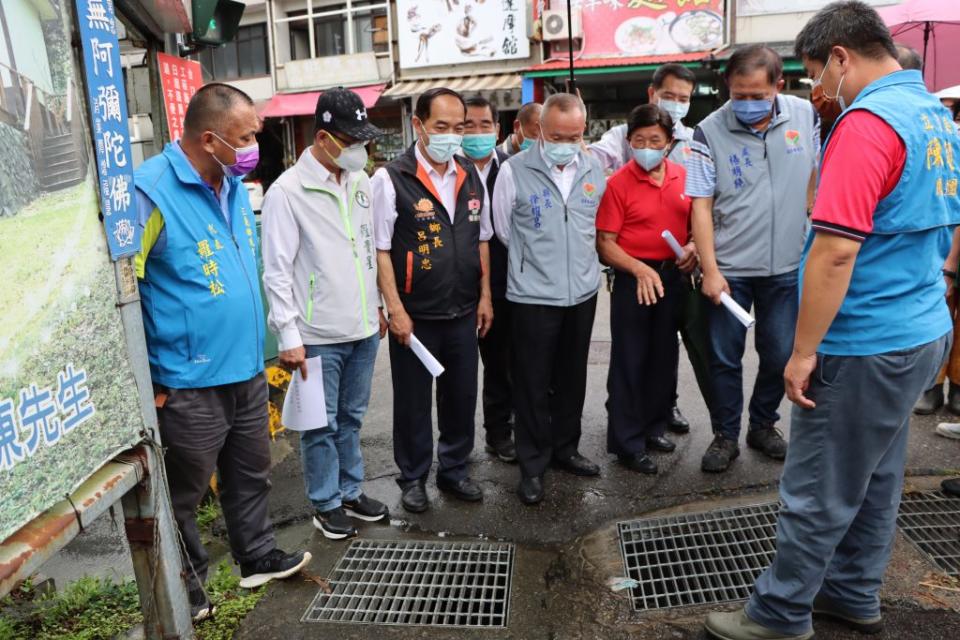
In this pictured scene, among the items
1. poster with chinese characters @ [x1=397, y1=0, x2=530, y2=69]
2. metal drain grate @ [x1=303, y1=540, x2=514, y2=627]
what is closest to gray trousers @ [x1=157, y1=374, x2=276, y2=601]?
metal drain grate @ [x1=303, y1=540, x2=514, y2=627]

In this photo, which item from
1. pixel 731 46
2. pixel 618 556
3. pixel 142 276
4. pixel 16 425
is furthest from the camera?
pixel 731 46

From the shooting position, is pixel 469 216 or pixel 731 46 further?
pixel 731 46

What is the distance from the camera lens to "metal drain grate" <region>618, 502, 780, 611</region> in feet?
9.43

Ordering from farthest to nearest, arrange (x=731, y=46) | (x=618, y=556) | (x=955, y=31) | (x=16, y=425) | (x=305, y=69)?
(x=305, y=69) → (x=731, y=46) → (x=955, y=31) → (x=618, y=556) → (x=16, y=425)

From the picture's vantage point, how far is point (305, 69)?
1941 centimetres

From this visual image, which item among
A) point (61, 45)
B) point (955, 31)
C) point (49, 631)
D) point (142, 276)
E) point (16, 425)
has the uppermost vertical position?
point (955, 31)

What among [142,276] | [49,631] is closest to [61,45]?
[142,276]

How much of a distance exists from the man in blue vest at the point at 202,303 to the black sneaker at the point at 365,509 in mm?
785

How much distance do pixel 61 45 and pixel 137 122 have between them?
354cm

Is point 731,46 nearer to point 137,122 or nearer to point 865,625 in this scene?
point 137,122

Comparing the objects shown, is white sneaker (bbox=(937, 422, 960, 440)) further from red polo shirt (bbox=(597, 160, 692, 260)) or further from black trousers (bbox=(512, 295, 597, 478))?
black trousers (bbox=(512, 295, 597, 478))

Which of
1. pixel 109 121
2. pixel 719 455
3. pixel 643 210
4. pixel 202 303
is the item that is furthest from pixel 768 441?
pixel 109 121

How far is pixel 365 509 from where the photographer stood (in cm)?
360

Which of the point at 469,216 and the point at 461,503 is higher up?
the point at 469,216
